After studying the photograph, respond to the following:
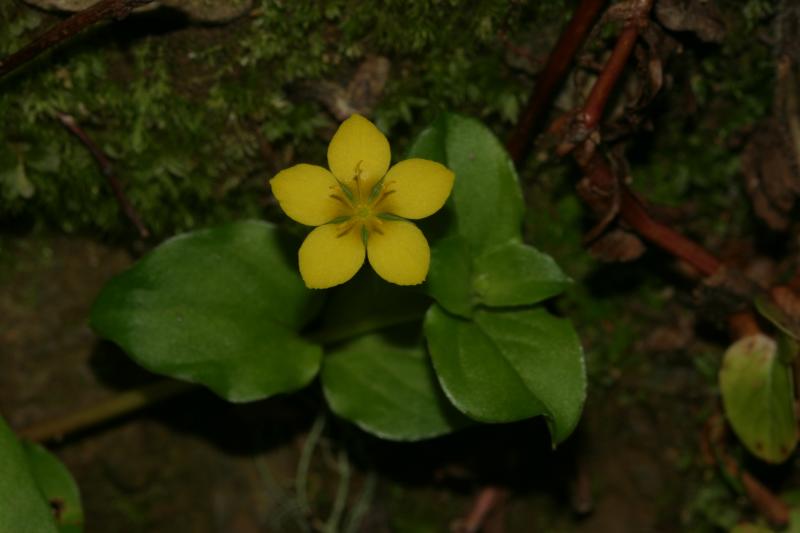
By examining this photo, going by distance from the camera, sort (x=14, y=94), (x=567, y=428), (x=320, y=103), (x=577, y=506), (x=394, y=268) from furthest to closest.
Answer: (x=577, y=506), (x=320, y=103), (x=14, y=94), (x=567, y=428), (x=394, y=268)

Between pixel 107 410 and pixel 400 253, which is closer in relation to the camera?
pixel 400 253

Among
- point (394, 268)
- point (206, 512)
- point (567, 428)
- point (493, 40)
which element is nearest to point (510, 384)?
point (567, 428)

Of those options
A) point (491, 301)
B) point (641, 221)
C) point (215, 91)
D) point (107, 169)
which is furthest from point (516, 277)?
point (107, 169)

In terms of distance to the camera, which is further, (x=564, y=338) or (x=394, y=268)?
(x=564, y=338)

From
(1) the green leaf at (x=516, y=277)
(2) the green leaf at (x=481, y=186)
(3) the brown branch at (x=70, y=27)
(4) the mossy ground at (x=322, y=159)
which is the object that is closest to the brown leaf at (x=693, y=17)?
(4) the mossy ground at (x=322, y=159)

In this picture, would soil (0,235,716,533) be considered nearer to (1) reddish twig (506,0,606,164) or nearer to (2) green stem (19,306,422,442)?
(2) green stem (19,306,422,442)

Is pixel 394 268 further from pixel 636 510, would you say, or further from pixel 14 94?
pixel 636 510

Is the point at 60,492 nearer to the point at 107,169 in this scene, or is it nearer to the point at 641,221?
the point at 107,169
